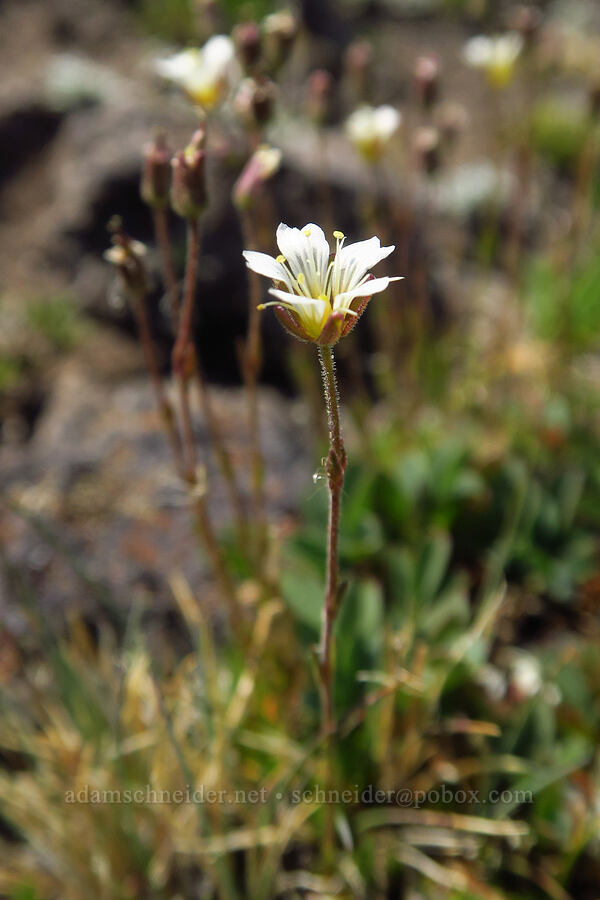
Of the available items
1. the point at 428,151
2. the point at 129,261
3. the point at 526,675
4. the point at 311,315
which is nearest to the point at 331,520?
the point at 311,315

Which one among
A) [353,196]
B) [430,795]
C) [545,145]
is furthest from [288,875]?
[545,145]

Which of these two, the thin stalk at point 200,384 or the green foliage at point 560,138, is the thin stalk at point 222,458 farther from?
the green foliage at point 560,138

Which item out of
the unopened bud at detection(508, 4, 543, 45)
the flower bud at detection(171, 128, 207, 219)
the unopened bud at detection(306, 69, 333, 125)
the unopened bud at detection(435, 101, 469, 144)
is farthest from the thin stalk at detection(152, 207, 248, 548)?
the unopened bud at detection(508, 4, 543, 45)

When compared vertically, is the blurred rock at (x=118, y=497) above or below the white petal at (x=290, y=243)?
below

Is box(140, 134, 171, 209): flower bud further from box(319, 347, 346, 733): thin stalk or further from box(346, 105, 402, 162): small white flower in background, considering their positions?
box(346, 105, 402, 162): small white flower in background

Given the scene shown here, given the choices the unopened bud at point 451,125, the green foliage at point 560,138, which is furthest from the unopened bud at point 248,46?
the green foliage at point 560,138

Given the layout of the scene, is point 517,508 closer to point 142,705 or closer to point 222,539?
point 222,539

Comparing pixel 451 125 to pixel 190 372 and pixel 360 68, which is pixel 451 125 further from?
pixel 190 372
